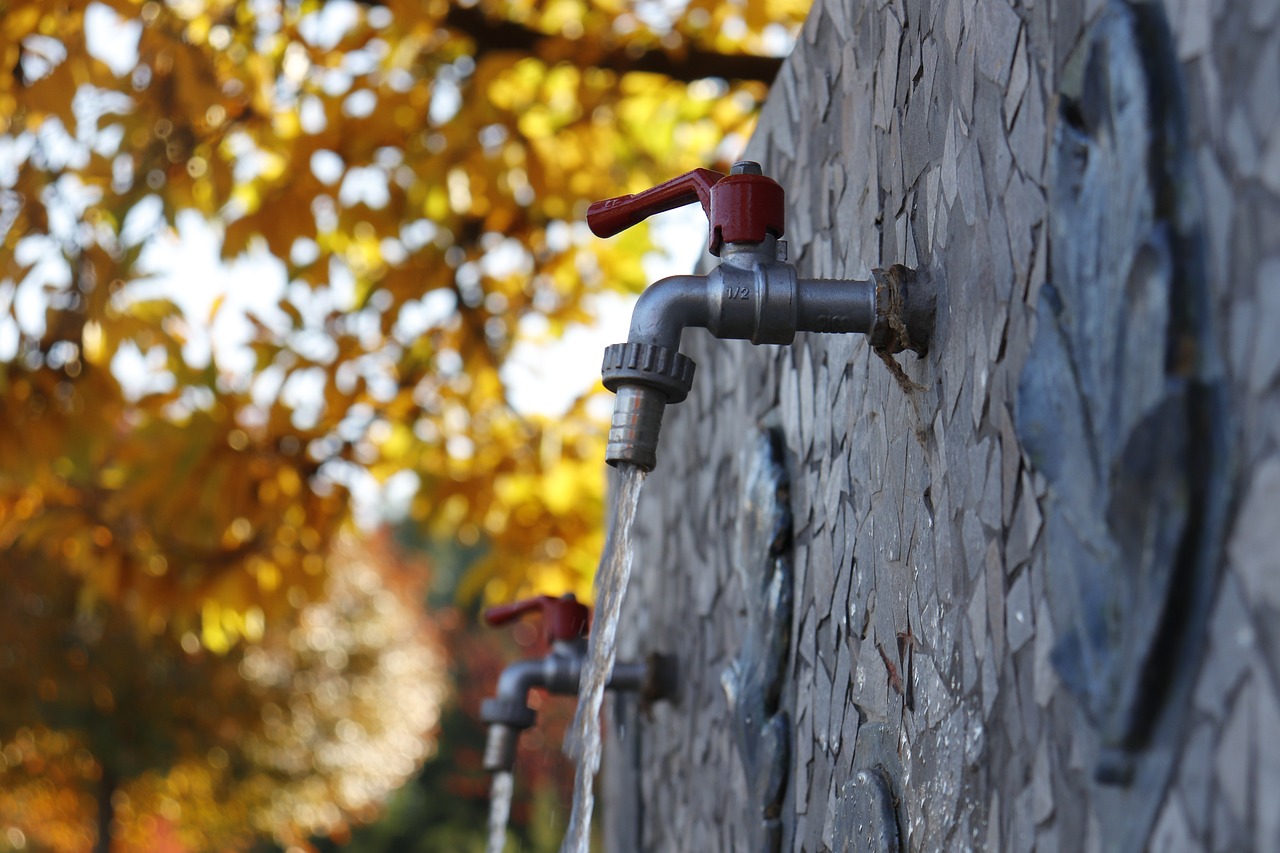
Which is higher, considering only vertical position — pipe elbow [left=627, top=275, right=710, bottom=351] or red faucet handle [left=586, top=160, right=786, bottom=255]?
red faucet handle [left=586, top=160, right=786, bottom=255]

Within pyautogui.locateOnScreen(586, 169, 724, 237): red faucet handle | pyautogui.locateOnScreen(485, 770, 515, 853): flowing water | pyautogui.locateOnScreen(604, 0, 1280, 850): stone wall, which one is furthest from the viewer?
pyautogui.locateOnScreen(485, 770, 515, 853): flowing water

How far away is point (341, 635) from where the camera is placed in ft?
39.6

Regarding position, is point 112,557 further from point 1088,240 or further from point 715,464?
Answer: point 1088,240

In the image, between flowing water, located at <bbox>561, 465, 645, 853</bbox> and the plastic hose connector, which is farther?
flowing water, located at <bbox>561, 465, 645, 853</bbox>

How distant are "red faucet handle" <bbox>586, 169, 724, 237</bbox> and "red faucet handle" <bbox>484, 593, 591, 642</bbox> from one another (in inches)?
54.6

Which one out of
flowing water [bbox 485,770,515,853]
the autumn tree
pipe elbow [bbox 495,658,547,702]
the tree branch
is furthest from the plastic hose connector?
the autumn tree

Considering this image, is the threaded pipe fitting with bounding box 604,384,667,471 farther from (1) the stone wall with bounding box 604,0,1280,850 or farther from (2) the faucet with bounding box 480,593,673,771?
(2) the faucet with bounding box 480,593,673,771

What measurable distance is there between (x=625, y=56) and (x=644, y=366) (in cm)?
253

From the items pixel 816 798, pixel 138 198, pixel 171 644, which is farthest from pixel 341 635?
pixel 816 798

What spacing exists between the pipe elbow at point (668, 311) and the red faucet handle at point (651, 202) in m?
0.12

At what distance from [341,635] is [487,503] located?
8265 millimetres

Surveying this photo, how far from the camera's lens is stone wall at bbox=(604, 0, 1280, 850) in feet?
2.53

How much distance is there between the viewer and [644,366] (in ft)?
4.10

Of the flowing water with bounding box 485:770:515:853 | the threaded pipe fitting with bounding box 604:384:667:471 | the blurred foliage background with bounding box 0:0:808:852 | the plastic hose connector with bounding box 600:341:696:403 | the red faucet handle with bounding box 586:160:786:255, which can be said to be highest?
the blurred foliage background with bounding box 0:0:808:852
